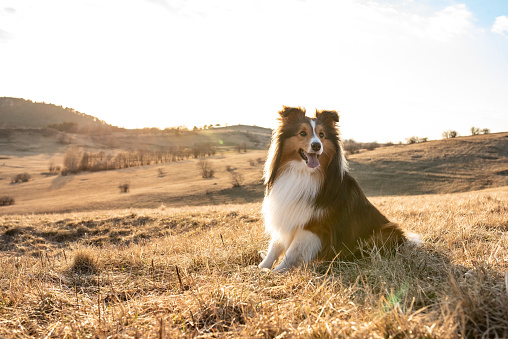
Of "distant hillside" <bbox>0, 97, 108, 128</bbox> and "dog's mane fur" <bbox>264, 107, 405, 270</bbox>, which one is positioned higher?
"distant hillside" <bbox>0, 97, 108, 128</bbox>

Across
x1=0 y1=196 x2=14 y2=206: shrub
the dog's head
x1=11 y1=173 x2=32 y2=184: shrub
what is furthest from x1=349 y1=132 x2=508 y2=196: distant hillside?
x1=11 y1=173 x2=32 y2=184: shrub

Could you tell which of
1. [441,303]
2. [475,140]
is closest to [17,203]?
[441,303]

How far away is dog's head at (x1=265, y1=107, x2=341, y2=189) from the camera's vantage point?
448cm

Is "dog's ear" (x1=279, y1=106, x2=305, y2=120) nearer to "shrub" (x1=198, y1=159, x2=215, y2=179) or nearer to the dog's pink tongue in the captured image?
the dog's pink tongue

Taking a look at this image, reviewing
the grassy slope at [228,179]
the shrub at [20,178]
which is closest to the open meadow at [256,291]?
Answer: the grassy slope at [228,179]

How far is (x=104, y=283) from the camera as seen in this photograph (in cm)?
386

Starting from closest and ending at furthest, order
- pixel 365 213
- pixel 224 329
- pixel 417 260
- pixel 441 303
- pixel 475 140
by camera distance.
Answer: pixel 441 303 < pixel 224 329 < pixel 417 260 < pixel 365 213 < pixel 475 140

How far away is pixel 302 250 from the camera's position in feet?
14.0

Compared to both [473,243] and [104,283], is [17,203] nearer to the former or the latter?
[104,283]

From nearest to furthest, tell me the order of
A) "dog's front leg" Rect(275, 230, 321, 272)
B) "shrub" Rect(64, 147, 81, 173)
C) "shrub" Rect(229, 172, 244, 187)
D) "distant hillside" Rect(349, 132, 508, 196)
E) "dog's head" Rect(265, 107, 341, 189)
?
"dog's front leg" Rect(275, 230, 321, 272) → "dog's head" Rect(265, 107, 341, 189) → "distant hillside" Rect(349, 132, 508, 196) → "shrub" Rect(229, 172, 244, 187) → "shrub" Rect(64, 147, 81, 173)

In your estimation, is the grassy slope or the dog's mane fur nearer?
the dog's mane fur

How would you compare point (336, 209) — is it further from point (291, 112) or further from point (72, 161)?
point (72, 161)

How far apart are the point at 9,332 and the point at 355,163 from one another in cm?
4686

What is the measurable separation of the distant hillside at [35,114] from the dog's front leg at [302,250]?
154 metres
